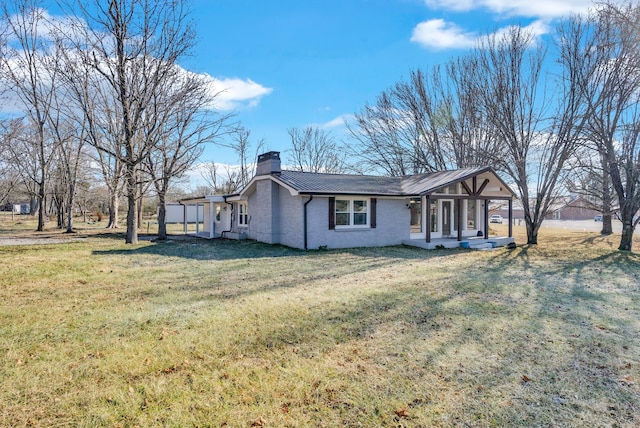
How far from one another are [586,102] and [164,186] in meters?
21.2

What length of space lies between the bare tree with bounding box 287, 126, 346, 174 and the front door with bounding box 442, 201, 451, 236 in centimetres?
2159

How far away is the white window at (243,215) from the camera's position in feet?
64.0

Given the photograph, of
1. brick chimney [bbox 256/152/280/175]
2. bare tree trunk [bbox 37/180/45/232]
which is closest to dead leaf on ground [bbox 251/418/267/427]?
brick chimney [bbox 256/152/280/175]

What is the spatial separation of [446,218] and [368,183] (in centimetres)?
429

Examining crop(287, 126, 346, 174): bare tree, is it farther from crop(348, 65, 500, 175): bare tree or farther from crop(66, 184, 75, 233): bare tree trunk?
crop(66, 184, 75, 233): bare tree trunk

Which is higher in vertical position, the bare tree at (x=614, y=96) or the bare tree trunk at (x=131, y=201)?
the bare tree at (x=614, y=96)

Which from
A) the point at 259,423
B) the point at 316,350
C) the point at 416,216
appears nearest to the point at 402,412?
the point at 259,423

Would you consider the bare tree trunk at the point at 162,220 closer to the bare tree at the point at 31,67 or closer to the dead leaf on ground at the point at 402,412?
the bare tree at the point at 31,67

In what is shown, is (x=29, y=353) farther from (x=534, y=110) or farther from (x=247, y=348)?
(x=534, y=110)

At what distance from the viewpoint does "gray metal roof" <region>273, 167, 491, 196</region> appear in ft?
48.1

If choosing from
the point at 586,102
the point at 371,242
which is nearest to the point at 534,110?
the point at 586,102

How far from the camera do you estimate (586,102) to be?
1583cm

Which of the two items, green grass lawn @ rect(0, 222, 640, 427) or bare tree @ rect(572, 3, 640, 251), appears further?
bare tree @ rect(572, 3, 640, 251)

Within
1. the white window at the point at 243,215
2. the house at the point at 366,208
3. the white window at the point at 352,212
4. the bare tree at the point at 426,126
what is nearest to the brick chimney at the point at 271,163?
the house at the point at 366,208
